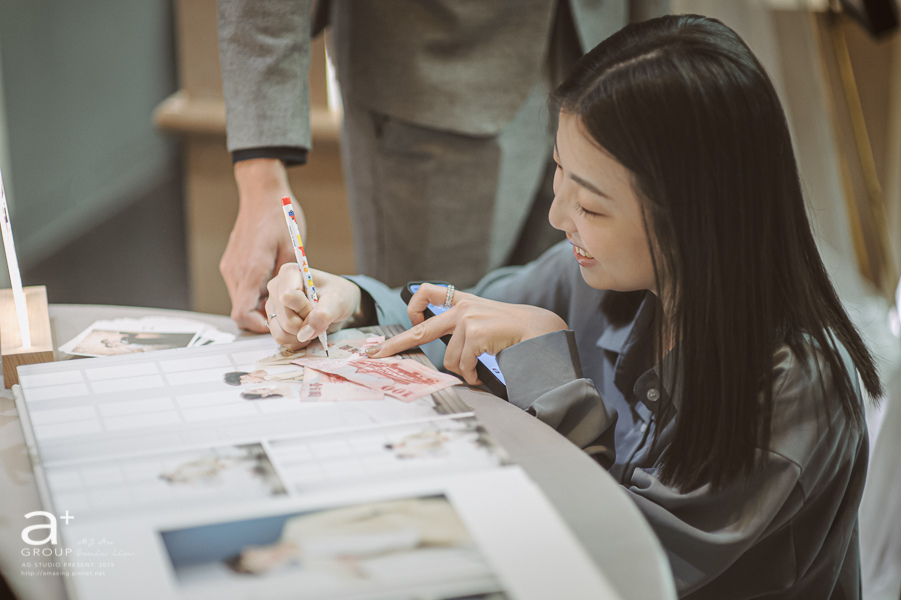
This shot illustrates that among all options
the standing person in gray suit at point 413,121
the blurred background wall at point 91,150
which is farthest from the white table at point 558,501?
the blurred background wall at point 91,150

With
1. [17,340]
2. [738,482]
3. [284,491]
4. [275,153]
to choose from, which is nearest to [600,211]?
[738,482]

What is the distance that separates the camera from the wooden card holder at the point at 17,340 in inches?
31.0

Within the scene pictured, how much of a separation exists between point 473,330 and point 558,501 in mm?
285

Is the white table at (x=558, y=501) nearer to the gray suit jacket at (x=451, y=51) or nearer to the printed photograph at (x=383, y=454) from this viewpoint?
the printed photograph at (x=383, y=454)

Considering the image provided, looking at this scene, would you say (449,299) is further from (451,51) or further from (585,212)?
(451,51)

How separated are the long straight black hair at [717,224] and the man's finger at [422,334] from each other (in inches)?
8.8

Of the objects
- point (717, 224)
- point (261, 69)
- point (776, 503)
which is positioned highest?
point (261, 69)

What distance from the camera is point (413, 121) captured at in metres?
1.35

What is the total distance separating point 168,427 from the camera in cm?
63

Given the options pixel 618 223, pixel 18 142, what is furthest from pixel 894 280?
pixel 18 142

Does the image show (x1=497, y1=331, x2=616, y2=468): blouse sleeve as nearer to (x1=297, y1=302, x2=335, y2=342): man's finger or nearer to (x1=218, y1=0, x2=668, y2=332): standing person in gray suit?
(x1=297, y1=302, x2=335, y2=342): man's finger

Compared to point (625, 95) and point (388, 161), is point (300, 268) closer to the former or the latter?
point (625, 95)

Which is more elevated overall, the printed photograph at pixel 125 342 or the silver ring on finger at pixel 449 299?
the silver ring on finger at pixel 449 299

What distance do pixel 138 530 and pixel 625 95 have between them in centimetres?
54
